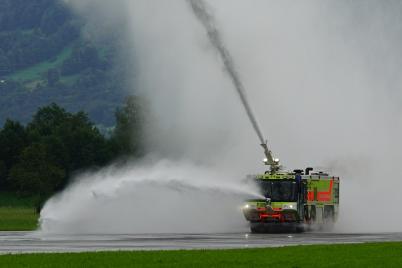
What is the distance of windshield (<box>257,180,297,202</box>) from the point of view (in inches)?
3049

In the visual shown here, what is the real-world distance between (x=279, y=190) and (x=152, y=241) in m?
15.6

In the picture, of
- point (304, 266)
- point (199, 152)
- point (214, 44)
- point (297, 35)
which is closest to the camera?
point (304, 266)

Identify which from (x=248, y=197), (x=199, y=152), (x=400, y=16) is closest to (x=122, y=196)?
(x=248, y=197)

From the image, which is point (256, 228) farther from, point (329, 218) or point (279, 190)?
point (329, 218)

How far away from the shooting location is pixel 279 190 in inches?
3061

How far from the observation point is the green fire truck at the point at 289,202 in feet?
252

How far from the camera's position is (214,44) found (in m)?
85.1

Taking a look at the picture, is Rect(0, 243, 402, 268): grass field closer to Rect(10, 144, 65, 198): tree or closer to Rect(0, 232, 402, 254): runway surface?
Rect(0, 232, 402, 254): runway surface

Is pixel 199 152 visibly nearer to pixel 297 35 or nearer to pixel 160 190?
pixel 297 35

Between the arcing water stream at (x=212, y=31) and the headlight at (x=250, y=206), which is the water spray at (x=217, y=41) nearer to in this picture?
the arcing water stream at (x=212, y=31)

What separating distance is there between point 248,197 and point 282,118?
34.1 m

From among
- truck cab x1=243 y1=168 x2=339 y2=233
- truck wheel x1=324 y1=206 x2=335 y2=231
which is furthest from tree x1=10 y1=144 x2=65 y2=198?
truck cab x1=243 y1=168 x2=339 y2=233

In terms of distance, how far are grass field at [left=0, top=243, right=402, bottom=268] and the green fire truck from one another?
22.2 m

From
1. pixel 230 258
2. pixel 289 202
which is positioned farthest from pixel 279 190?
pixel 230 258
